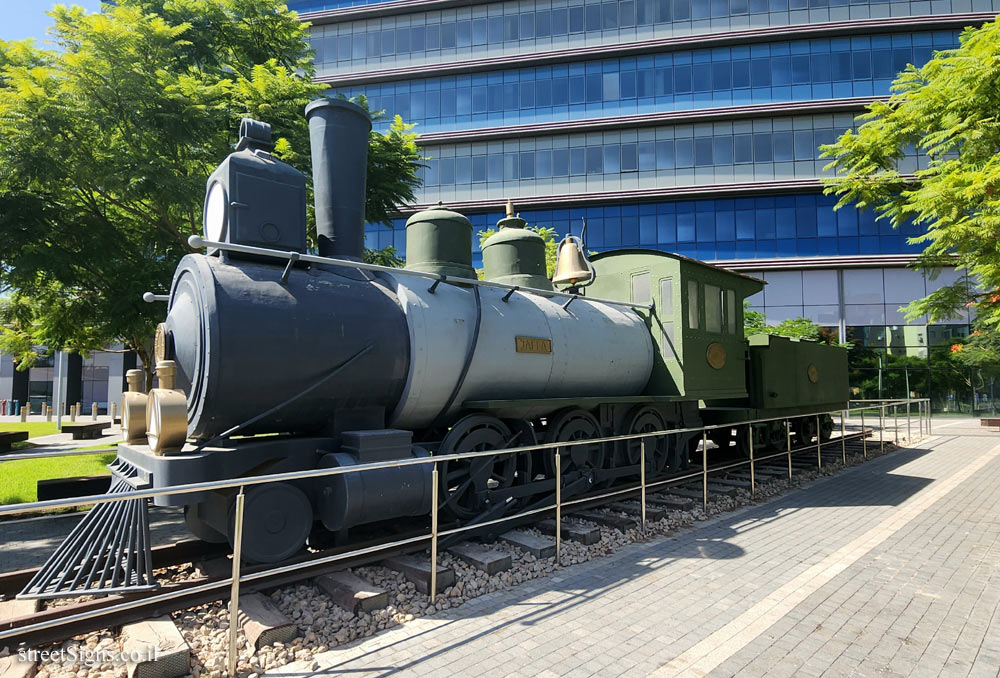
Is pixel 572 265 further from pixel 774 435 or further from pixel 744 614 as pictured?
pixel 774 435

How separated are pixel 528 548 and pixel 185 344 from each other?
3959 mm

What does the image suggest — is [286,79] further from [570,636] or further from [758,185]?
[758,185]

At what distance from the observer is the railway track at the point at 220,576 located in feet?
13.1

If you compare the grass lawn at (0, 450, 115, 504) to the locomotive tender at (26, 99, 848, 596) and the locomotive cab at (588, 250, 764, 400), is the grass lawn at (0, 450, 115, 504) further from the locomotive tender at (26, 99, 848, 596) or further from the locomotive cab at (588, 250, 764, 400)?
the locomotive cab at (588, 250, 764, 400)

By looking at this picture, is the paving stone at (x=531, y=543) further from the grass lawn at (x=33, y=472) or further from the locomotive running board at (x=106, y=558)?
the grass lawn at (x=33, y=472)

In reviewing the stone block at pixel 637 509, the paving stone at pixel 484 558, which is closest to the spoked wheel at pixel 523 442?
the stone block at pixel 637 509

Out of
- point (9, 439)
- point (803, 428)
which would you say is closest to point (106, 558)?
point (803, 428)

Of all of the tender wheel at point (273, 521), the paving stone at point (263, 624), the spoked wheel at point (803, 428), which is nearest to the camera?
the paving stone at point (263, 624)

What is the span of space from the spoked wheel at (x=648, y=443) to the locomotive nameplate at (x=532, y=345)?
96.4 inches

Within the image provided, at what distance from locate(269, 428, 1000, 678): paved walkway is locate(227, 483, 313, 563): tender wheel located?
4.23ft

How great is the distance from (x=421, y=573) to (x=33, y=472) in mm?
10907

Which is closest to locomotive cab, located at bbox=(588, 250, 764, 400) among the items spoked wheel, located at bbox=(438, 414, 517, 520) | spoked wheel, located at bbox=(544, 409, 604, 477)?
spoked wheel, located at bbox=(544, 409, 604, 477)

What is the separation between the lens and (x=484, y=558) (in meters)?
5.69

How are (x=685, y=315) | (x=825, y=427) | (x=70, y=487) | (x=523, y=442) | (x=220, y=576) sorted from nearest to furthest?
(x=220, y=576) → (x=523, y=442) → (x=70, y=487) → (x=685, y=315) → (x=825, y=427)
